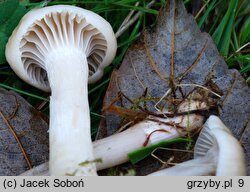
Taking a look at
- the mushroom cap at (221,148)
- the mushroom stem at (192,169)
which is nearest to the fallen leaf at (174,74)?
the mushroom cap at (221,148)

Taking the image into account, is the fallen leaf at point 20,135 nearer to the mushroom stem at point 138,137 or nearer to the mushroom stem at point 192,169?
the mushroom stem at point 138,137

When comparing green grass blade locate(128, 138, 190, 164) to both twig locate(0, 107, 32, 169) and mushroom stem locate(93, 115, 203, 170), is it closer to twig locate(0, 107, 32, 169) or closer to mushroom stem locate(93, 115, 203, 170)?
mushroom stem locate(93, 115, 203, 170)

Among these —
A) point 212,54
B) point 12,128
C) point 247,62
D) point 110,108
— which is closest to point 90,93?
point 110,108

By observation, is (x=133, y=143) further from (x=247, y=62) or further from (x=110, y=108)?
(x=247, y=62)

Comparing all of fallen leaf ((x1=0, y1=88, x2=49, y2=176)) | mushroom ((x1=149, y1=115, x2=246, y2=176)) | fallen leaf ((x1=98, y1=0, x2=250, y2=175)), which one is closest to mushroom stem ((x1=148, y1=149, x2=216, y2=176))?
mushroom ((x1=149, y1=115, x2=246, y2=176))

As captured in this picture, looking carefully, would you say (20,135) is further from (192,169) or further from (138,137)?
(192,169)
